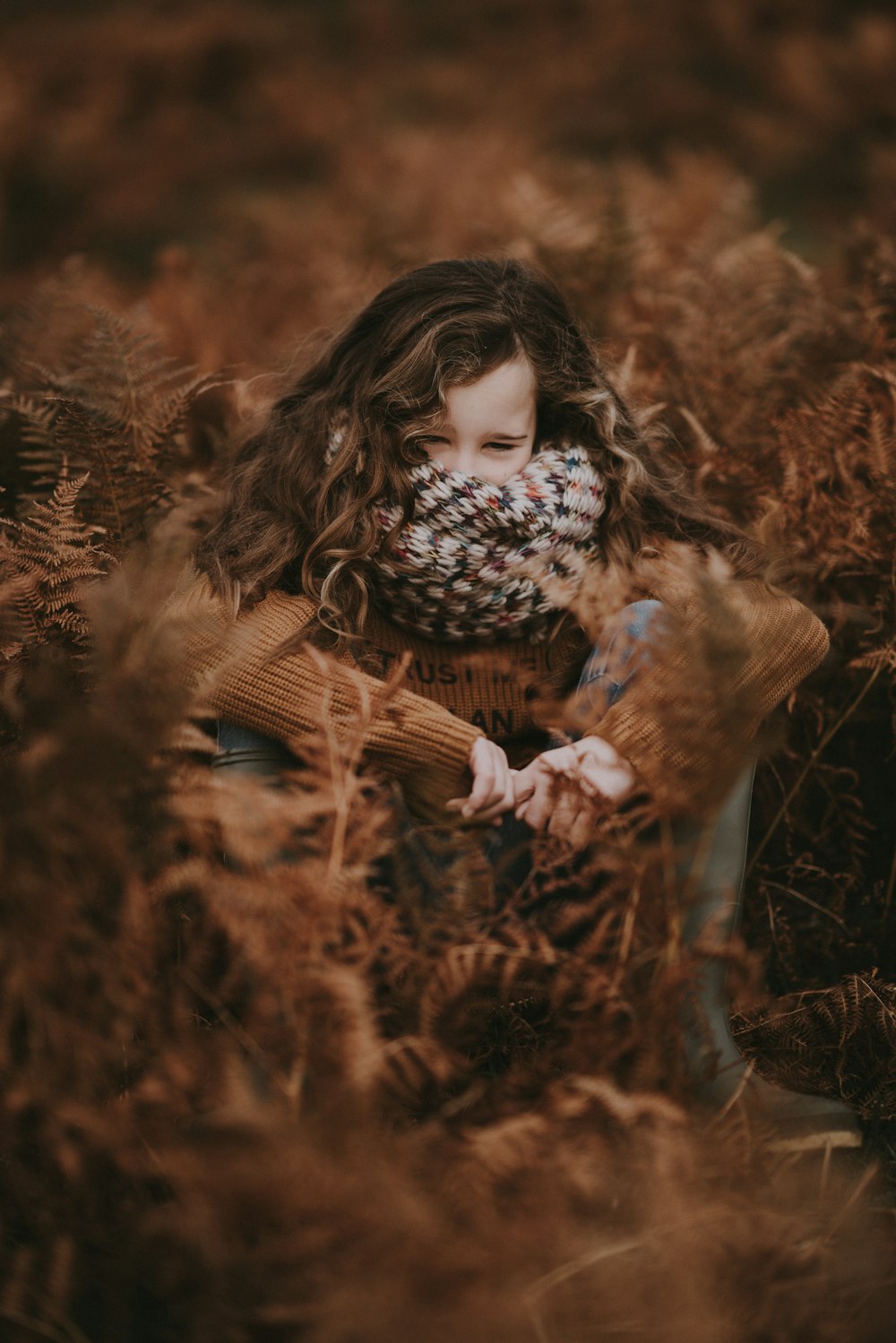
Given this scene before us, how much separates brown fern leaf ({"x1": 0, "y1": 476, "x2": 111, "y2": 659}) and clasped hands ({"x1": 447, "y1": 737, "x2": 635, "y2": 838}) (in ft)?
2.41

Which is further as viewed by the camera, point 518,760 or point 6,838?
point 518,760

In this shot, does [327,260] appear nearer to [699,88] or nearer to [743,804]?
[743,804]

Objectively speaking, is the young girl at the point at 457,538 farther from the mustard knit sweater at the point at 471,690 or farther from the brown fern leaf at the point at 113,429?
the brown fern leaf at the point at 113,429

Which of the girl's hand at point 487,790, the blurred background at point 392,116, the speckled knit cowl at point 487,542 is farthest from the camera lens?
the blurred background at point 392,116

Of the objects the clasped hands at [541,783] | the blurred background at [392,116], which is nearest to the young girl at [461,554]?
the clasped hands at [541,783]

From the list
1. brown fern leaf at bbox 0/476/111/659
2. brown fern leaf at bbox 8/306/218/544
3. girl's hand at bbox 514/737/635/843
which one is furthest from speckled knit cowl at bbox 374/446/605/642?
brown fern leaf at bbox 8/306/218/544

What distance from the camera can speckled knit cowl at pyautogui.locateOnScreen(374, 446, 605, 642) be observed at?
2.01 meters

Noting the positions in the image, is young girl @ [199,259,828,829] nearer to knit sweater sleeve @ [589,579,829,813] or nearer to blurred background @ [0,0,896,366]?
knit sweater sleeve @ [589,579,829,813]

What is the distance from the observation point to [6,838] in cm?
138

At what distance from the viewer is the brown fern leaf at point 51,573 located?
201 centimetres

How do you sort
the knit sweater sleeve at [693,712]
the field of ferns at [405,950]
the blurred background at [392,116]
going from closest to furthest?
Result: the field of ferns at [405,950], the knit sweater sleeve at [693,712], the blurred background at [392,116]

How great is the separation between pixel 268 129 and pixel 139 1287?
31.5ft

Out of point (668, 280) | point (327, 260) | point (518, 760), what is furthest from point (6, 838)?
point (327, 260)

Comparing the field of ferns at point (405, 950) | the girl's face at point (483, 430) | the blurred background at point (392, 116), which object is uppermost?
the blurred background at point (392, 116)
